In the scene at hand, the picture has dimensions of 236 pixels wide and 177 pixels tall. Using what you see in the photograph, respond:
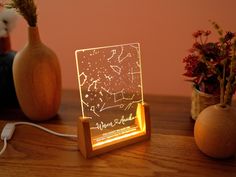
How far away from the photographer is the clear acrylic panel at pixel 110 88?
2.80 ft

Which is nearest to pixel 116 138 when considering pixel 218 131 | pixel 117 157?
pixel 117 157

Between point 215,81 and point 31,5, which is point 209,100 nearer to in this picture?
point 215,81

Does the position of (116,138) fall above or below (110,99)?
below

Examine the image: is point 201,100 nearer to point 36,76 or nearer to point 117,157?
point 117,157

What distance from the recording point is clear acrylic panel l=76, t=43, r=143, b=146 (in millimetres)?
854

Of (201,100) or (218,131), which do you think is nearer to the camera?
(218,131)

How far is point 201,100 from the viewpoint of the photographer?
96cm

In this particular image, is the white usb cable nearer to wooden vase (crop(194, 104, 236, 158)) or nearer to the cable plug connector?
the cable plug connector

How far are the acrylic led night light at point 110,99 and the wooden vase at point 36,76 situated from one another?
0.18 m

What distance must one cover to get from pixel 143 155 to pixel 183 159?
11 centimetres

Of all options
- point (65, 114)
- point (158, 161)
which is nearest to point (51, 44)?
point (65, 114)

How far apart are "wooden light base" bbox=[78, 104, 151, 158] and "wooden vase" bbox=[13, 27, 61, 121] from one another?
22cm

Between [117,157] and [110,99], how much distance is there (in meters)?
0.17

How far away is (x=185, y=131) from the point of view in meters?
0.97
